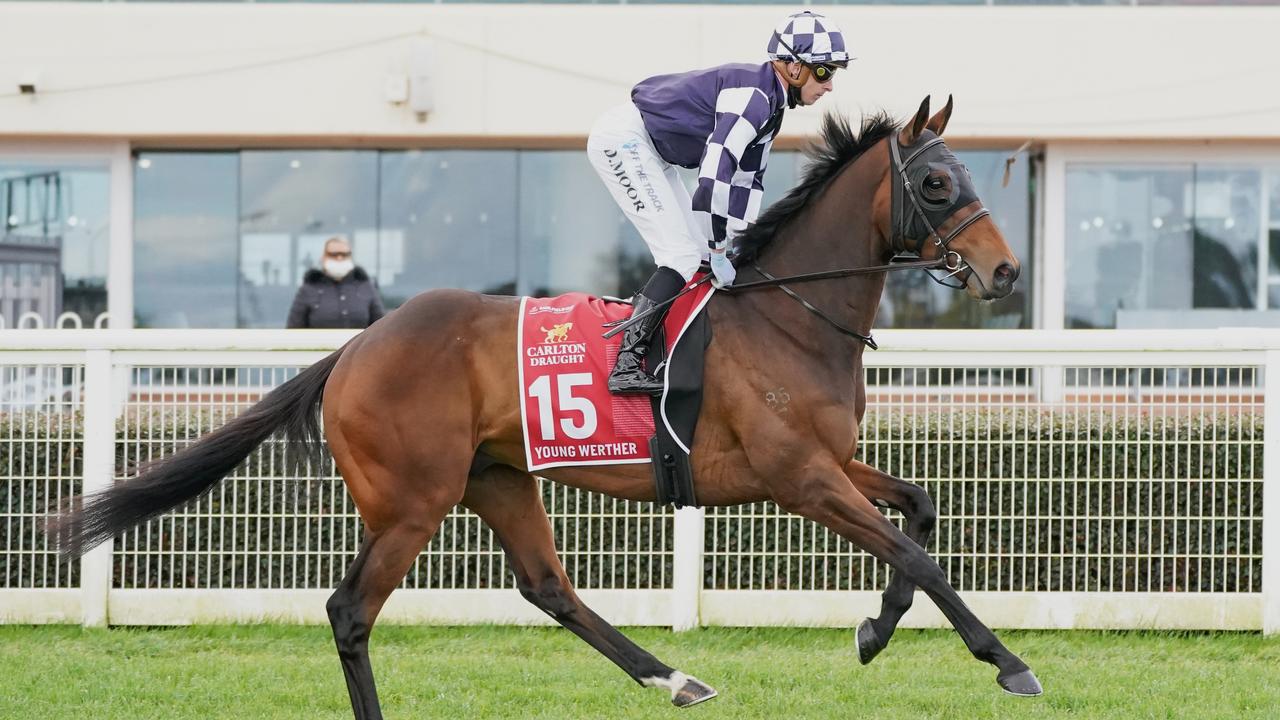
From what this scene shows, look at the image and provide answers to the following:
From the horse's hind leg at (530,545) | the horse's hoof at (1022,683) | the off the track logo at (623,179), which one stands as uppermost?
the off the track logo at (623,179)

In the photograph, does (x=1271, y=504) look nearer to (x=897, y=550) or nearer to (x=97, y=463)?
(x=897, y=550)

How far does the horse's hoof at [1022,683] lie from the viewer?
3.62 metres

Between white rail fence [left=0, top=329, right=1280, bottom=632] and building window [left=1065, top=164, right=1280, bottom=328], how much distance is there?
6418 millimetres

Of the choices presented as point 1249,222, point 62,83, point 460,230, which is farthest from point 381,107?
point 1249,222

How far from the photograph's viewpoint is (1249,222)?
1165 cm

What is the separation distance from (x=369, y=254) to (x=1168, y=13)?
6.80 meters

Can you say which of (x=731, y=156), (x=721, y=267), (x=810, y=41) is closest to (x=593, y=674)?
(x=721, y=267)

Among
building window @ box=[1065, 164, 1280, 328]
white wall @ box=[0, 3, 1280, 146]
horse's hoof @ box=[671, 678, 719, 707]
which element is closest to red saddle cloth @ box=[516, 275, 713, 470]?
horse's hoof @ box=[671, 678, 719, 707]

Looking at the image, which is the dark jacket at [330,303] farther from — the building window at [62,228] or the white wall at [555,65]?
the building window at [62,228]

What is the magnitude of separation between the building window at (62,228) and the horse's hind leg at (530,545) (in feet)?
28.3

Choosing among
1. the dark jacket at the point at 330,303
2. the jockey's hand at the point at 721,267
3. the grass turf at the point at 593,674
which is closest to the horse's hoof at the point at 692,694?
the grass turf at the point at 593,674

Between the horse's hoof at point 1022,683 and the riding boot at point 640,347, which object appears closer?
the horse's hoof at point 1022,683

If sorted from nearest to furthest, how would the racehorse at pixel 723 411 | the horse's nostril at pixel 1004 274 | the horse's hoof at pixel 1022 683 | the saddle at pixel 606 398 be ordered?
1. the horse's hoof at pixel 1022 683
2. the horse's nostril at pixel 1004 274
3. the racehorse at pixel 723 411
4. the saddle at pixel 606 398

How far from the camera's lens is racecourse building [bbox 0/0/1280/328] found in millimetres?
11328
